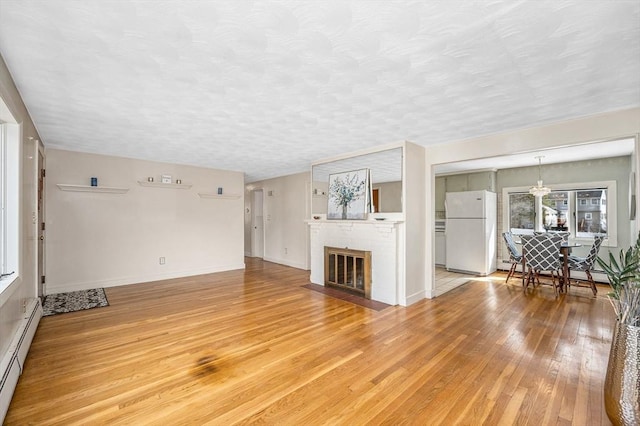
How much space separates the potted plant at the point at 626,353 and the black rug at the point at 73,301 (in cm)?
526

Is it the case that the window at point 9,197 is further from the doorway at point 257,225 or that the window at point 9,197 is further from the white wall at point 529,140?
the doorway at point 257,225

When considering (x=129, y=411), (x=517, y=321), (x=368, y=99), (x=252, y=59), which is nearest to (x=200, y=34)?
(x=252, y=59)

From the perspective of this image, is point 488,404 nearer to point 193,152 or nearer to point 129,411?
point 129,411

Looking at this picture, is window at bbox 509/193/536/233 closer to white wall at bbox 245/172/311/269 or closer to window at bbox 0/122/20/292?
white wall at bbox 245/172/311/269

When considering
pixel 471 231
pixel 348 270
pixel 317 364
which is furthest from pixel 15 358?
pixel 471 231

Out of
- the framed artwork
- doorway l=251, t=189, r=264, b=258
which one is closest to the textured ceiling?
the framed artwork

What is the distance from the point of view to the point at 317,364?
2398mm

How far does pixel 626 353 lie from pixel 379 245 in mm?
2753

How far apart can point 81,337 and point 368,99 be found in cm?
376

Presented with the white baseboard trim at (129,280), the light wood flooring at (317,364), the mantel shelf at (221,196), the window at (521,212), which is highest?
the mantel shelf at (221,196)

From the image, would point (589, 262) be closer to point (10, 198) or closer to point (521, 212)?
point (521, 212)

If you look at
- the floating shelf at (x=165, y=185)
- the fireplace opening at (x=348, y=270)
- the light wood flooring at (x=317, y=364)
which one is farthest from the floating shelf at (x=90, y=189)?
the fireplace opening at (x=348, y=270)

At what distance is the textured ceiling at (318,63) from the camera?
1468mm

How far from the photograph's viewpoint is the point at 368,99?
102 inches
